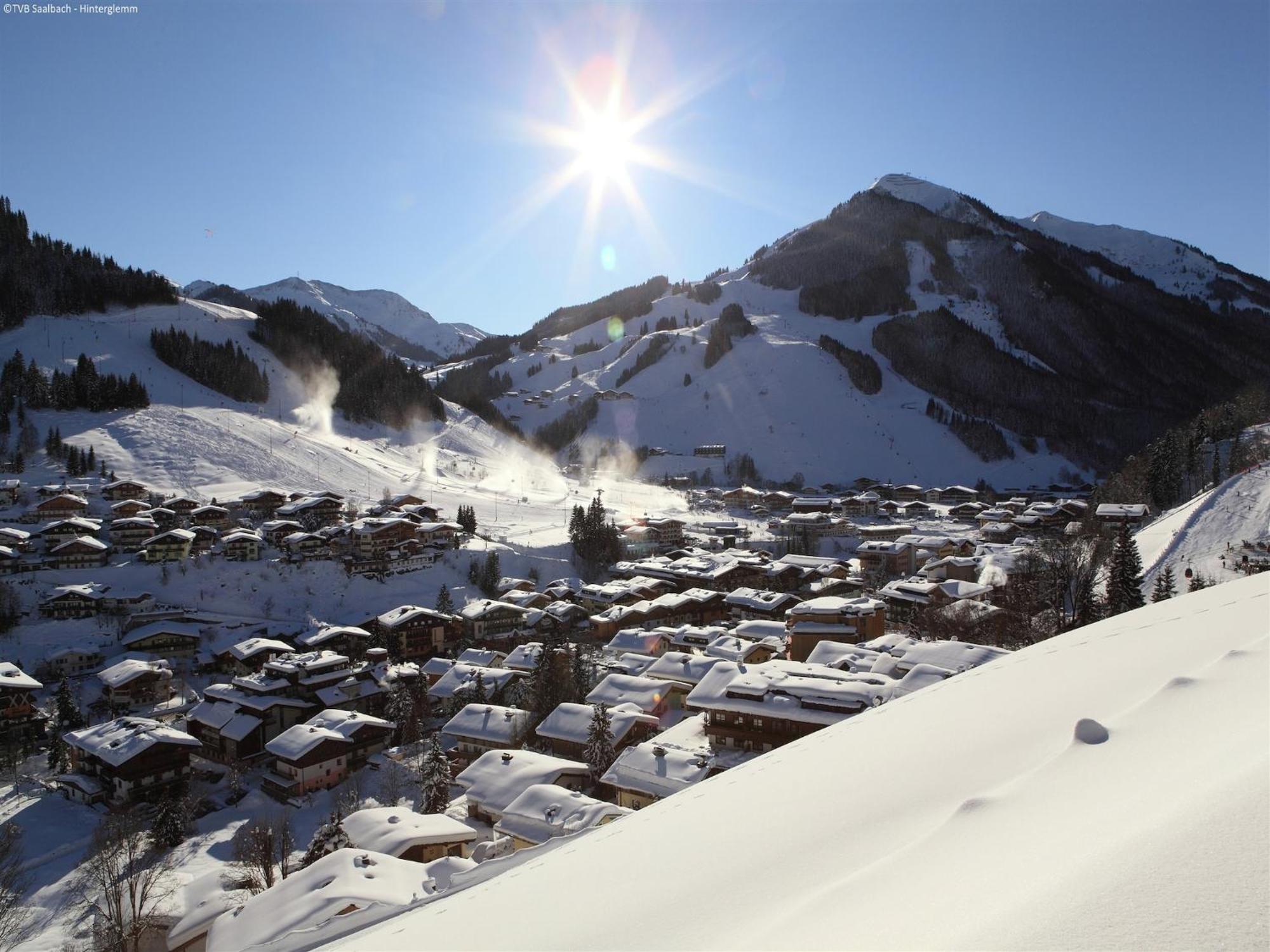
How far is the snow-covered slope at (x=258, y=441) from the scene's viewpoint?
58.2 metres

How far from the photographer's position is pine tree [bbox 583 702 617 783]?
19.3 meters

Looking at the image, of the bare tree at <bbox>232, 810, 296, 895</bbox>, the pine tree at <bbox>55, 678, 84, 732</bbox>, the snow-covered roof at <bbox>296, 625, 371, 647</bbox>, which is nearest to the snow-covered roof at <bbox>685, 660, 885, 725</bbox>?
the bare tree at <bbox>232, 810, 296, 895</bbox>

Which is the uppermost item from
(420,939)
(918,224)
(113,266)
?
(918,224)

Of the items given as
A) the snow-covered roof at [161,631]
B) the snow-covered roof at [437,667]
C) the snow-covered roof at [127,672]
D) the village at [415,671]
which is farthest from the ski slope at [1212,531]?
the snow-covered roof at [161,631]

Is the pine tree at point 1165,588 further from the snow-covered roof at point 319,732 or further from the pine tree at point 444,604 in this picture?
the pine tree at point 444,604

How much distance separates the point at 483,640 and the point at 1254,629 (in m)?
35.1

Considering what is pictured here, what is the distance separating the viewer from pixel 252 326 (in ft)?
301

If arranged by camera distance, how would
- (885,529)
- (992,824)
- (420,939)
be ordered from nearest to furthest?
(992,824)
(420,939)
(885,529)

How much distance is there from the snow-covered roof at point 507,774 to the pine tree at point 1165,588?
20266 mm

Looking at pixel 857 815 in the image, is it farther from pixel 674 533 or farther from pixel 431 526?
pixel 674 533

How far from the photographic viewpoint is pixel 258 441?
65625 mm

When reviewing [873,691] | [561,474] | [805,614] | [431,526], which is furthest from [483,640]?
[561,474]

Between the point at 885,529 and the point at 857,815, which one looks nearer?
the point at 857,815

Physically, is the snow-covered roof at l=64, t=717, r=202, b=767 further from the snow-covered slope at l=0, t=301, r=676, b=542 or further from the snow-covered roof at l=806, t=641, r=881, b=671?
the snow-covered slope at l=0, t=301, r=676, b=542
